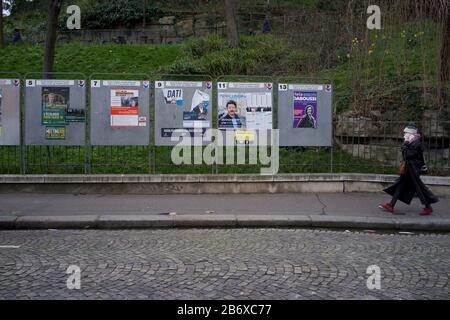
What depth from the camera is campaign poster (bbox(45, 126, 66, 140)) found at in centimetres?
1235

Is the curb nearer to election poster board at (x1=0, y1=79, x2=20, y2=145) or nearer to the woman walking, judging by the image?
the woman walking

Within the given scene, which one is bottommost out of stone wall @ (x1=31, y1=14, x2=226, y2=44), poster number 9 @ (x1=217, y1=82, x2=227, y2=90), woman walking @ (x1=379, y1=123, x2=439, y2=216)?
woman walking @ (x1=379, y1=123, x2=439, y2=216)

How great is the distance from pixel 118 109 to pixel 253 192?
376 centimetres

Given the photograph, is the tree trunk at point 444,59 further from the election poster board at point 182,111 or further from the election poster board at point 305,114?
the election poster board at point 182,111

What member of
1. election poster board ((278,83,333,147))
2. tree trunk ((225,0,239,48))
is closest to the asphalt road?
election poster board ((278,83,333,147))

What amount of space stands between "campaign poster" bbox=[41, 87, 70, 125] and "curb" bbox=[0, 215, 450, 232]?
340cm

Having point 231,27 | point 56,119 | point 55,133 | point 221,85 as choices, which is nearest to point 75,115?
point 56,119

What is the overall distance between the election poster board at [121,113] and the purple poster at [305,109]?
358 centimetres

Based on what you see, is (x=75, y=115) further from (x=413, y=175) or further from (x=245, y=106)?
(x=413, y=175)

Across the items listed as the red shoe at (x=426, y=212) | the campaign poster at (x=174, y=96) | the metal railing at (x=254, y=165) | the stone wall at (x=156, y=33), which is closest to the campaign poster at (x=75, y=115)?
the metal railing at (x=254, y=165)

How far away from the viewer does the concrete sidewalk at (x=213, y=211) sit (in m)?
9.56

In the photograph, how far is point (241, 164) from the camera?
1282 cm

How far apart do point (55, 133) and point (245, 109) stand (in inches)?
179
